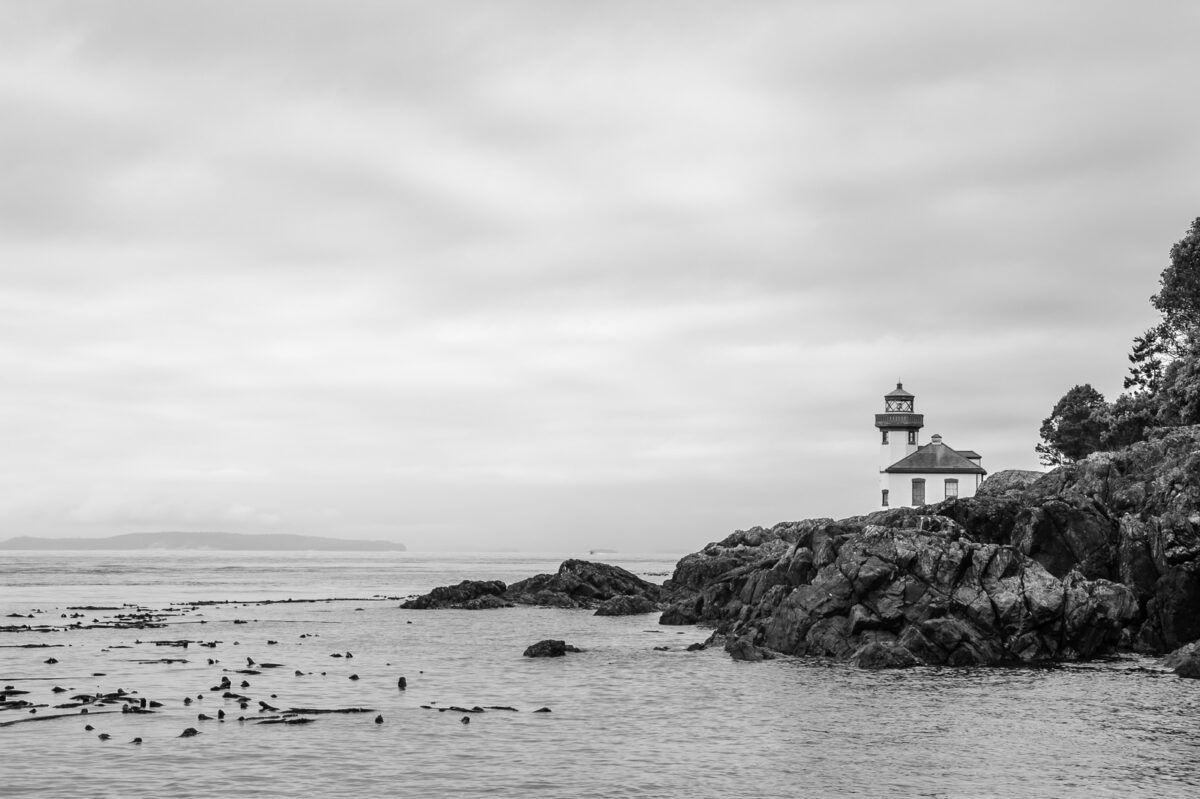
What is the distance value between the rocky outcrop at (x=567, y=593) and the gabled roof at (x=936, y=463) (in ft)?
126

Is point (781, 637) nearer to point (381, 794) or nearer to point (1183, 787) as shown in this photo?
point (1183, 787)

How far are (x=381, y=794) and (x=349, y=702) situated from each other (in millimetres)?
13273

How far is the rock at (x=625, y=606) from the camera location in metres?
85.1

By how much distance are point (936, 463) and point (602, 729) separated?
100287mm

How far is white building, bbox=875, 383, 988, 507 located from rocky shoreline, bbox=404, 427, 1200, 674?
6006 centimetres

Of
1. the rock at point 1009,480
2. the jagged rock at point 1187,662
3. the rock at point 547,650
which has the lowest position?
the rock at point 547,650

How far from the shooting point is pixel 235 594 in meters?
113

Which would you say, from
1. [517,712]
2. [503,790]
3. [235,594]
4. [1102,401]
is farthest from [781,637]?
[1102,401]

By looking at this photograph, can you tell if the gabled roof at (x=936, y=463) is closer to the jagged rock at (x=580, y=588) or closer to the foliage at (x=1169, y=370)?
the foliage at (x=1169, y=370)

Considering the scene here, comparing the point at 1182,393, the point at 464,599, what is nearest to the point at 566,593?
the point at 464,599

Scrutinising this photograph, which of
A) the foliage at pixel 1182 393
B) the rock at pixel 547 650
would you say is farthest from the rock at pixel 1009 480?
the rock at pixel 547 650

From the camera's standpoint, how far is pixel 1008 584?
50438 mm

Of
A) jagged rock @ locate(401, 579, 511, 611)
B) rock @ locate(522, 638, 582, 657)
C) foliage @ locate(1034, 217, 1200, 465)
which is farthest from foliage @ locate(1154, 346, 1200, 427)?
jagged rock @ locate(401, 579, 511, 611)

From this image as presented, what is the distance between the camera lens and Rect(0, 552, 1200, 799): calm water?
25641 millimetres
